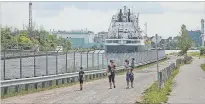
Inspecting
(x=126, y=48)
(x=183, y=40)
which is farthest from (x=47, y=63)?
(x=183, y=40)

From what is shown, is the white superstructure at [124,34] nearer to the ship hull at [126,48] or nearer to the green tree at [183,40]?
the ship hull at [126,48]

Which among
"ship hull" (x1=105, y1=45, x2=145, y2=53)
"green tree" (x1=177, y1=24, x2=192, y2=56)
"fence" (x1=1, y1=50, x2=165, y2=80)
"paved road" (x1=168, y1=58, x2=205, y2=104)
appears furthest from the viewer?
"green tree" (x1=177, y1=24, x2=192, y2=56)

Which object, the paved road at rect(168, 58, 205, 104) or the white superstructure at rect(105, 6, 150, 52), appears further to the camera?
the white superstructure at rect(105, 6, 150, 52)

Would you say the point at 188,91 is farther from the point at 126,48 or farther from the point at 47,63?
the point at 126,48

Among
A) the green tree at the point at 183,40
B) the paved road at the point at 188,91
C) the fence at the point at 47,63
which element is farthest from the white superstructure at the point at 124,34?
the paved road at the point at 188,91

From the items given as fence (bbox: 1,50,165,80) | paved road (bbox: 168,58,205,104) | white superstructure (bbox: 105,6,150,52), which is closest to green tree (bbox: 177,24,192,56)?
white superstructure (bbox: 105,6,150,52)

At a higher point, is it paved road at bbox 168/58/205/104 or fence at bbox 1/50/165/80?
fence at bbox 1/50/165/80

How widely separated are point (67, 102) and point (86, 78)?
630 inches

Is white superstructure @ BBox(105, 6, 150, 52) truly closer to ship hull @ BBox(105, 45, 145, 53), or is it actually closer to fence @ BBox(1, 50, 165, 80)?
ship hull @ BBox(105, 45, 145, 53)

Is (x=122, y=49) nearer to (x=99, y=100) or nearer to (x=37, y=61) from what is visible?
(x=37, y=61)

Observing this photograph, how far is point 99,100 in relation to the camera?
62.0 ft

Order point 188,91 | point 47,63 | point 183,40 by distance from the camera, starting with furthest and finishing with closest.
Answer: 1. point 183,40
2. point 47,63
3. point 188,91

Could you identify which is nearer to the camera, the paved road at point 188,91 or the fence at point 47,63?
the paved road at point 188,91

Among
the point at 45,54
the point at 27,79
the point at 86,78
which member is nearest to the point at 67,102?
the point at 27,79
